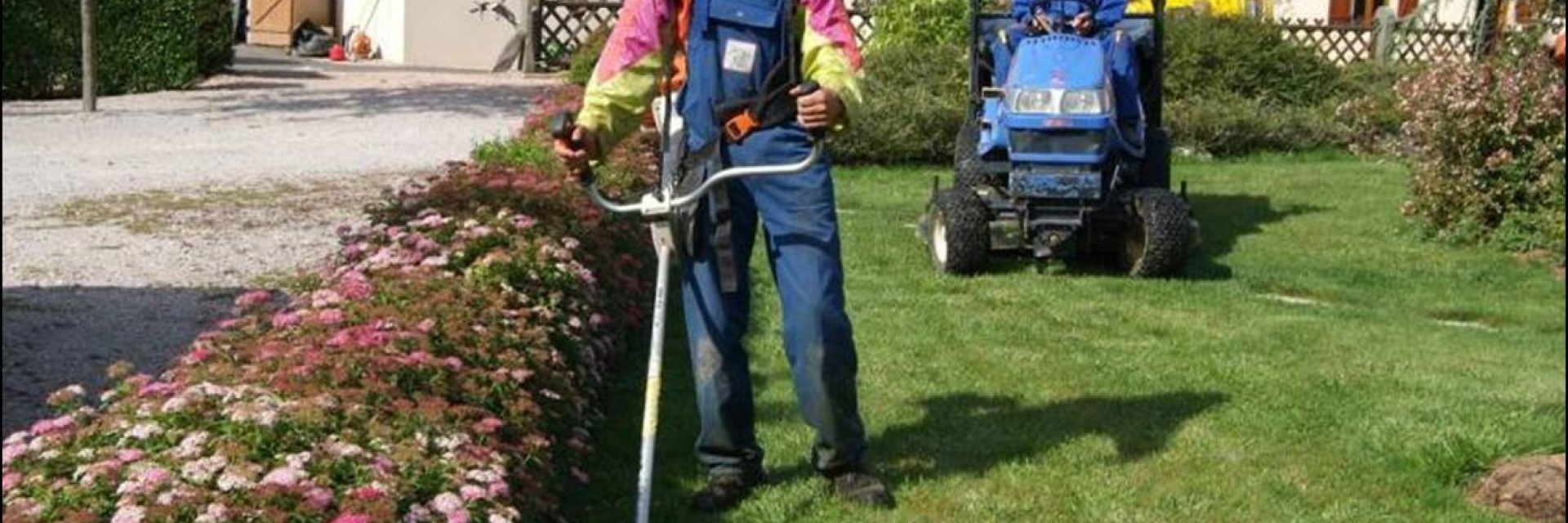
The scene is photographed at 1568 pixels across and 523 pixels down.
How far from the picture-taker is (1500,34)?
7.85m

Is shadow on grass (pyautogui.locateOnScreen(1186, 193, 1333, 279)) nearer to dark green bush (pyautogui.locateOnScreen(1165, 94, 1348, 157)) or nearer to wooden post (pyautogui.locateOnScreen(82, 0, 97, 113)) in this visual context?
dark green bush (pyautogui.locateOnScreen(1165, 94, 1348, 157))

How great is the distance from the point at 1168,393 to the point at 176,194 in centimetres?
687

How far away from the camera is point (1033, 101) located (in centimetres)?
904

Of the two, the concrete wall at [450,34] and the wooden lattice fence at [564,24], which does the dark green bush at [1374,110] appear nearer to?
the wooden lattice fence at [564,24]

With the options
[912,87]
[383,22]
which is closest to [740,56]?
[912,87]

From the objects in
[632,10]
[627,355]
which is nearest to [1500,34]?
[627,355]

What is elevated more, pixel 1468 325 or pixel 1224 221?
pixel 1224 221

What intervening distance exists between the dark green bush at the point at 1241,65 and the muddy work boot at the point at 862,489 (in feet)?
39.6

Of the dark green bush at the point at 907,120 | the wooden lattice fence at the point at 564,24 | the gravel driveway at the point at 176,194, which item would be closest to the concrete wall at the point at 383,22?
the wooden lattice fence at the point at 564,24

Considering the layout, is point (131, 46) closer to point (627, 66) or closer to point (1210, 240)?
point (1210, 240)

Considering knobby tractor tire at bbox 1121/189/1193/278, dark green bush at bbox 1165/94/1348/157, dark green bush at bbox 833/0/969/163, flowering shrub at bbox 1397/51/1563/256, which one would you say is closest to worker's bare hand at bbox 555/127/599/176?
knobby tractor tire at bbox 1121/189/1193/278

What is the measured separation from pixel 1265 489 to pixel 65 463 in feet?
10.1

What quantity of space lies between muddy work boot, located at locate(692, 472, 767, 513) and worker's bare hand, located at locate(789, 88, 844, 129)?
1.05 meters

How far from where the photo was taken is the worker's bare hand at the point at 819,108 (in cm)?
487
